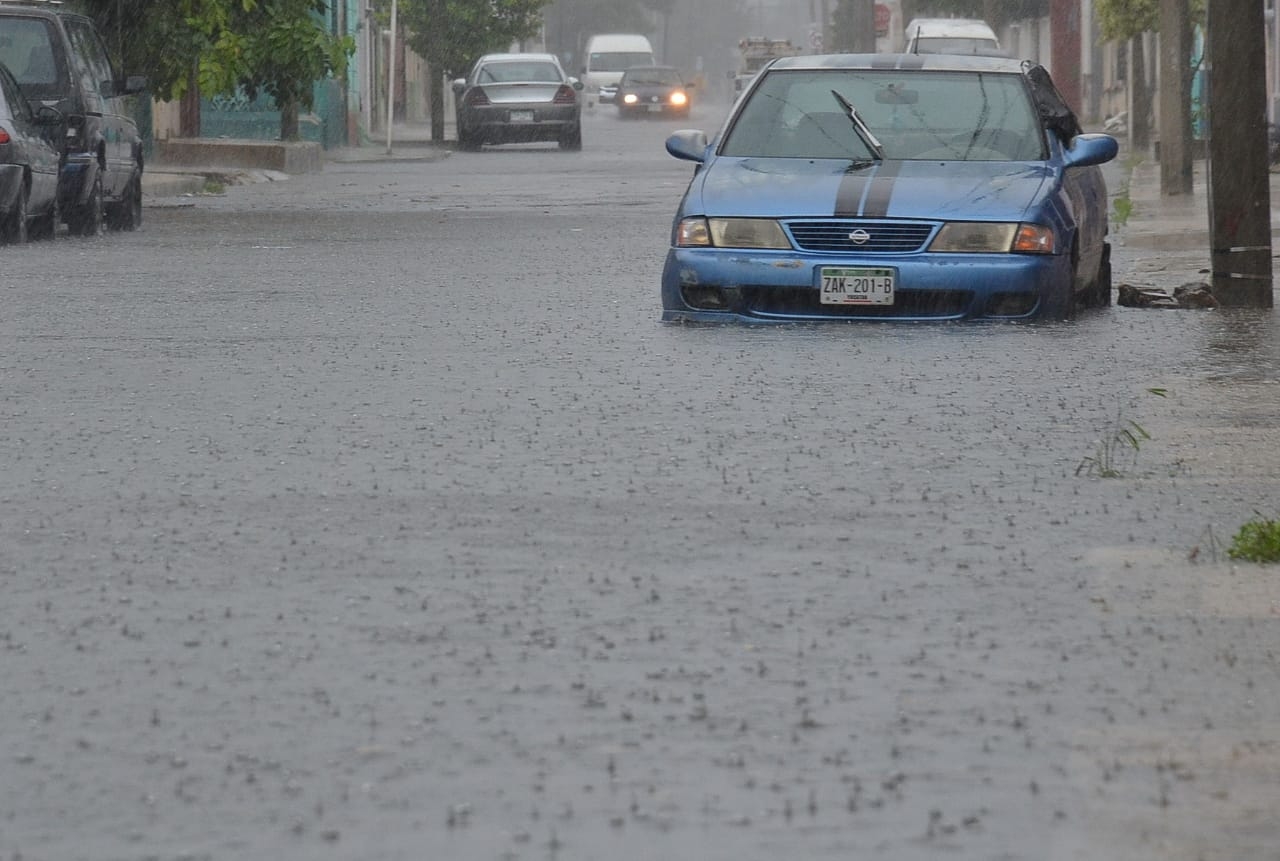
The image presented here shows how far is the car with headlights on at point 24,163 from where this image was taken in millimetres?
20016

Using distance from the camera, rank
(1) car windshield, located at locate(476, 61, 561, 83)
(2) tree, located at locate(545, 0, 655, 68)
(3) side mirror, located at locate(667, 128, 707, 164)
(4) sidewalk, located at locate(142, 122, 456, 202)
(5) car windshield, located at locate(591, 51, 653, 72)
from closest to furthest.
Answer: (3) side mirror, located at locate(667, 128, 707, 164)
(4) sidewalk, located at locate(142, 122, 456, 202)
(1) car windshield, located at locate(476, 61, 561, 83)
(5) car windshield, located at locate(591, 51, 653, 72)
(2) tree, located at locate(545, 0, 655, 68)

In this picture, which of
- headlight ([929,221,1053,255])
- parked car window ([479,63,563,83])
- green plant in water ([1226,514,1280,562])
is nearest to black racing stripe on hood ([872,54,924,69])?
headlight ([929,221,1053,255])

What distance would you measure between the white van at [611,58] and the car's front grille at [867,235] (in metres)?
83.4

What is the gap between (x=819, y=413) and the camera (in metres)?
10.1

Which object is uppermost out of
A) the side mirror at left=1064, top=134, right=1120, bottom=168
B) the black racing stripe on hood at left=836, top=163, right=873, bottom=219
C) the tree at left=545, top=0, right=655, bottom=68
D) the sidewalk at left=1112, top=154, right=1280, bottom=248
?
the tree at left=545, top=0, right=655, bottom=68

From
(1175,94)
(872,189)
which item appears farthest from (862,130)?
(1175,94)

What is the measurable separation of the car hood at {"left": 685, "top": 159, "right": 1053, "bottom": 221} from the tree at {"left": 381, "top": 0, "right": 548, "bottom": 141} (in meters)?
44.2

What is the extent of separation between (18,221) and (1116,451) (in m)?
12.7

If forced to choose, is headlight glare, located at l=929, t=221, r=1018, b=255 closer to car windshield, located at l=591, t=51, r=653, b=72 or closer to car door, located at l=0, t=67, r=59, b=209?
car door, located at l=0, t=67, r=59, b=209

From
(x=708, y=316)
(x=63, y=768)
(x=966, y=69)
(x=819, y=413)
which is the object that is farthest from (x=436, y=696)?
(x=966, y=69)

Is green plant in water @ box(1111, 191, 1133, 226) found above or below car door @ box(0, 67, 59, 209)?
below

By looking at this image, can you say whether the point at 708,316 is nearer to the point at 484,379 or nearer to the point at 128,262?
the point at 484,379

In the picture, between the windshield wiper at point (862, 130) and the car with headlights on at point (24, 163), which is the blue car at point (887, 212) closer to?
the windshield wiper at point (862, 130)

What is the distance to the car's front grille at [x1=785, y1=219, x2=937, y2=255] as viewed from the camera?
44.2ft
